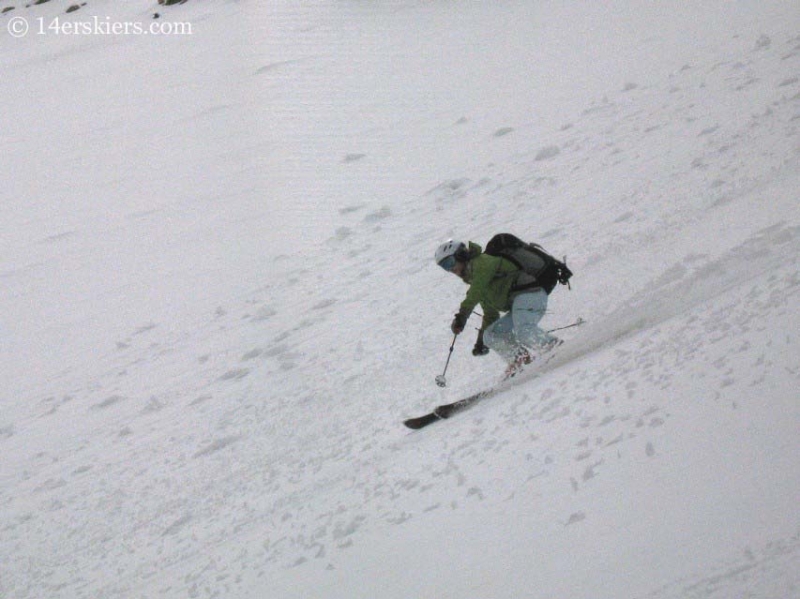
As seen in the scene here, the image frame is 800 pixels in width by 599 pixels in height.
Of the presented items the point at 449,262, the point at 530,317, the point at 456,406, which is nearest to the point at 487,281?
the point at 449,262

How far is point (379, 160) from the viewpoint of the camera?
19.7 meters

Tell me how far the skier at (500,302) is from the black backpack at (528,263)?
0.11 ft

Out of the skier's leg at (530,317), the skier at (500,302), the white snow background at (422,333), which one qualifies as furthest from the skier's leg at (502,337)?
the white snow background at (422,333)

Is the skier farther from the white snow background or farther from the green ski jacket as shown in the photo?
the white snow background

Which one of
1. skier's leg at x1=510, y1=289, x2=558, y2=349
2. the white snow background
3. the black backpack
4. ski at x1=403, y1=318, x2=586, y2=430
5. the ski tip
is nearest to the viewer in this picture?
the white snow background

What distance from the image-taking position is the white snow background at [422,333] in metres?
5.05

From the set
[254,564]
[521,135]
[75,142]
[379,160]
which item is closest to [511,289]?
[254,564]

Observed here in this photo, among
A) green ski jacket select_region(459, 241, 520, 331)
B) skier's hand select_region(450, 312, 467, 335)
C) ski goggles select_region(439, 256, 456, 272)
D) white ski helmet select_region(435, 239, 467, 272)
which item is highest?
white ski helmet select_region(435, 239, 467, 272)

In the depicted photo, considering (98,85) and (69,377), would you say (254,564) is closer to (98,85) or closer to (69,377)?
(69,377)

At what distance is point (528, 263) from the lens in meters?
7.30

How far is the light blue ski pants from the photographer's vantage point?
741 centimetres

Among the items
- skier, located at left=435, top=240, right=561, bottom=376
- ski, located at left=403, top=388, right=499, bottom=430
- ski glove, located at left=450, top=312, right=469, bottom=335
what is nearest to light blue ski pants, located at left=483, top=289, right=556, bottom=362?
skier, located at left=435, top=240, right=561, bottom=376

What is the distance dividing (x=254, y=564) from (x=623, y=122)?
1123cm

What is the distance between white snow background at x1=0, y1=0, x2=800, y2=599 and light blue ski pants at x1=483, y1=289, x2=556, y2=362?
0.29 m
